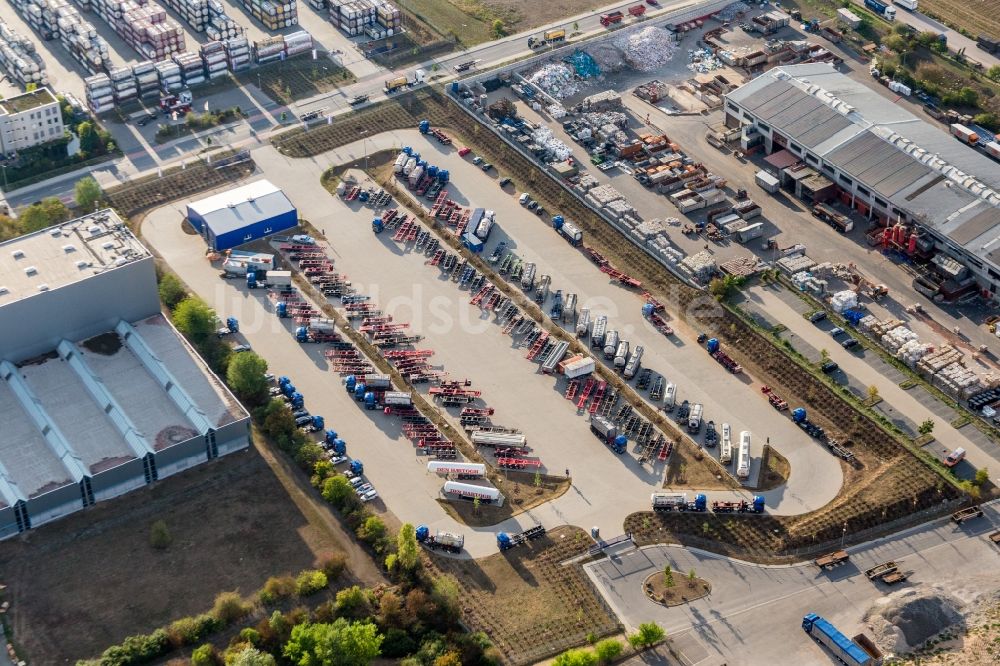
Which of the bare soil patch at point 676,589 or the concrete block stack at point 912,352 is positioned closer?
the bare soil patch at point 676,589

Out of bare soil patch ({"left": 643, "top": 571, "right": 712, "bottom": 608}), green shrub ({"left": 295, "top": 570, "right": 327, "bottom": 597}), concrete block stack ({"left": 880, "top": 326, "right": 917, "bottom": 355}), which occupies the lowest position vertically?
green shrub ({"left": 295, "top": 570, "right": 327, "bottom": 597})

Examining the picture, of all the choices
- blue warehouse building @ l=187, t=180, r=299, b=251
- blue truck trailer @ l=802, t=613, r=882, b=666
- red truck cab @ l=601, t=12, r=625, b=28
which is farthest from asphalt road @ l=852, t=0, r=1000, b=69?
blue truck trailer @ l=802, t=613, r=882, b=666

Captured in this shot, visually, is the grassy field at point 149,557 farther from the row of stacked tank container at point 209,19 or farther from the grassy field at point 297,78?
the row of stacked tank container at point 209,19

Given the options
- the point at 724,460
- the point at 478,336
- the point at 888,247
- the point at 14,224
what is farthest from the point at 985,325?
the point at 14,224

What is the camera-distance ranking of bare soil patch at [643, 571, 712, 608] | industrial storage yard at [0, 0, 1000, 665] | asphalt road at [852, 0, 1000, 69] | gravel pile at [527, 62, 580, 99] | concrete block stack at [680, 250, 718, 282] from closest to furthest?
industrial storage yard at [0, 0, 1000, 665]
bare soil patch at [643, 571, 712, 608]
concrete block stack at [680, 250, 718, 282]
gravel pile at [527, 62, 580, 99]
asphalt road at [852, 0, 1000, 69]

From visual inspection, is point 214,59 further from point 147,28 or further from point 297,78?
point 297,78

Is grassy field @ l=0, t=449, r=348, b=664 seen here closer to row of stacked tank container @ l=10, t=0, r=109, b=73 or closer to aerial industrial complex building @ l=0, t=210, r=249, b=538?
aerial industrial complex building @ l=0, t=210, r=249, b=538

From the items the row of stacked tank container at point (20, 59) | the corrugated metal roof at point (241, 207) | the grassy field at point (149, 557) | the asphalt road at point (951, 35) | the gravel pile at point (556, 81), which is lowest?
the grassy field at point (149, 557)

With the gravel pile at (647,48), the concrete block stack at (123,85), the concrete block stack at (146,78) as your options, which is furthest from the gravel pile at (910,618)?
the concrete block stack at (123,85)
